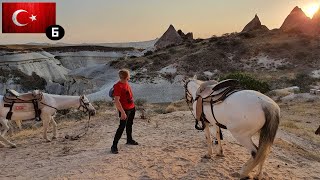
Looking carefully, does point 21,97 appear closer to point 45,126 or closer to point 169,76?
point 45,126

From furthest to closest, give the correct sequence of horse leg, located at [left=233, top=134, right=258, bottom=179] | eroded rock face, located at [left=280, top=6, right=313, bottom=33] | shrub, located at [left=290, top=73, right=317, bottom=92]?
eroded rock face, located at [left=280, top=6, right=313, bottom=33], shrub, located at [left=290, top=73, right=317, bottom=92], horse leg, located at [left=233, top=134, right=258, bottom=179]

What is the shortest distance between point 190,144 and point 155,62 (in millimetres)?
41404

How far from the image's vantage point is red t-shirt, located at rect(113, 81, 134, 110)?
28.8ft

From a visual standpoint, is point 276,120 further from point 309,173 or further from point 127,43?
point 127,43

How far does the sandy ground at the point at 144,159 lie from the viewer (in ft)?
25.3

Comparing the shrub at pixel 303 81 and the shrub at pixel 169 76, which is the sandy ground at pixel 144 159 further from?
the shrub at pixel 169 76

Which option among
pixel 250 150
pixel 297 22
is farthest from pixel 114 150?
pixel 297 22

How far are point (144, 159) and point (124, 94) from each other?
1.51 m

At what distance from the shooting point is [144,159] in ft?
28.0

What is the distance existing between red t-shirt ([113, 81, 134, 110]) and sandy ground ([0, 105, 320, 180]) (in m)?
1.07

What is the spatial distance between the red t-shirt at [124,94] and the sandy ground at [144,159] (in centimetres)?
107

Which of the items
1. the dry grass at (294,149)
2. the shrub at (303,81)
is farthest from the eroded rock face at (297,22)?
the dry grass at (294,149)

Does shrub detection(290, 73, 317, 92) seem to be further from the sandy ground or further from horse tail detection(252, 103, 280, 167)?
horse tail detection(252, 103, 280, 167)

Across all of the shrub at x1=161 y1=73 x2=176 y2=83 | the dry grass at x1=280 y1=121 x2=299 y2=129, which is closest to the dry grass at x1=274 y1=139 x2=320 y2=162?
the dry grass at x1=280 y1=121 x2=299 y2=129
